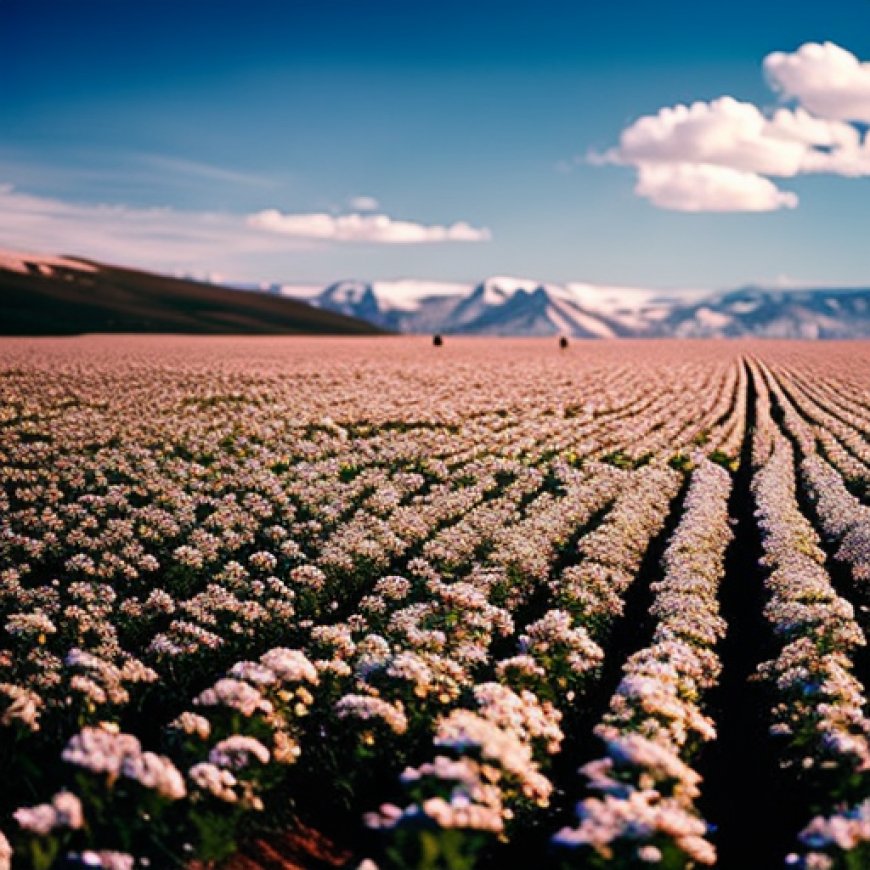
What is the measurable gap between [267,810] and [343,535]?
8775 millimetres

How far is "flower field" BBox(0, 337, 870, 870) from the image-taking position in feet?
23.1

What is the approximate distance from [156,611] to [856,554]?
512 inches

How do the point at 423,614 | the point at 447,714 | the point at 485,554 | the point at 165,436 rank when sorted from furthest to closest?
the point at 165,436 < the point at 485,554 < the point at 423,614 < the point at 447,714

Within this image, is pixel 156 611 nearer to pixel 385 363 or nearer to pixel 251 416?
pixel 251 416

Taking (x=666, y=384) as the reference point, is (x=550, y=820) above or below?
below

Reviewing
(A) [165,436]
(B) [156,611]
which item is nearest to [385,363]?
(A) [165,436]

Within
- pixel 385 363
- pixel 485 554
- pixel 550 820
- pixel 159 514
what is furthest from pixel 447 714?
pixel 385 363

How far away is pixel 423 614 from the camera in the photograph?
12492mm

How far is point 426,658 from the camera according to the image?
10453 mm

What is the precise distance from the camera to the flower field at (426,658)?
7.04m

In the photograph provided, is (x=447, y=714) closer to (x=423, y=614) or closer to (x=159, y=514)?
(x=423, y=614)

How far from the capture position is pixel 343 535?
17.3 metres

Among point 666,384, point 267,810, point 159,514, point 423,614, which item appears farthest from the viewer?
point 666,384

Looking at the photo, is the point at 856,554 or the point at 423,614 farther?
the point at 856,554
